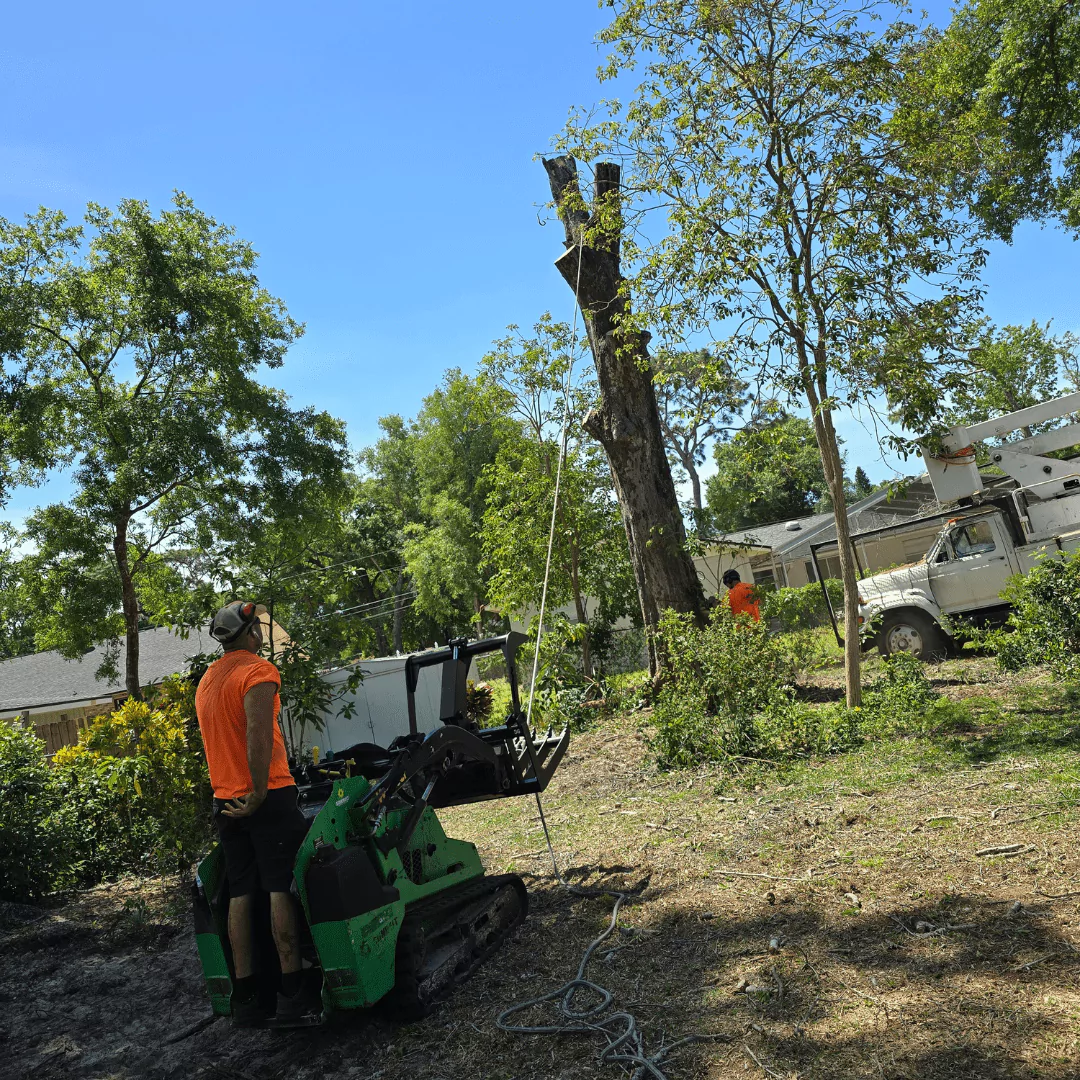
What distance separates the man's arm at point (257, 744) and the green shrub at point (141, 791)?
501 cm

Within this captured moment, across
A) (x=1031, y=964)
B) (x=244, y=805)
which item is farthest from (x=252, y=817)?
(x=1031, y=964)

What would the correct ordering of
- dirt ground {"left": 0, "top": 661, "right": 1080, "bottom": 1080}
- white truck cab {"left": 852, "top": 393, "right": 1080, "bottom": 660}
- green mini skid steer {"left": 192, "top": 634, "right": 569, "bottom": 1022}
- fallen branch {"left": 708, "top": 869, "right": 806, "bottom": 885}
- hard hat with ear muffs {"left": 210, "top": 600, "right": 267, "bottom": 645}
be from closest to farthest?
dirt ground {"left": 0, "top": 661, "right": 1080, "bottom": 1080}
green mini skid steer {"left": 192, "top": 634, "right": 569, "bottom": 1022}
hard hat with ear muffs {"left": 210, "top": 600, "right": 267, "bottom": 645}
fallen branch {"left": 708, "top": 869, "right": 806, "bottom": 885}
white truck cab {"left": 852, "top": 393, "right": 1080, "bottom": 660}

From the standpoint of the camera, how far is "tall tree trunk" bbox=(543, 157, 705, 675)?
1088 centimetres

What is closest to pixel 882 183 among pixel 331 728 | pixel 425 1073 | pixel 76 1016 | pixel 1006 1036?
pixel 1006 1036

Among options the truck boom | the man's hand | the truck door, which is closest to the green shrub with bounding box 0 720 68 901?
the man's hand

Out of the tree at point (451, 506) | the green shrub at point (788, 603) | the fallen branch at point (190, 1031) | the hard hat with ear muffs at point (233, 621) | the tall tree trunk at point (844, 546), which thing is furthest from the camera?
the tree at point (451, 506)

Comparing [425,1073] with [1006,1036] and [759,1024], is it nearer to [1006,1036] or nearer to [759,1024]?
[759,1024]

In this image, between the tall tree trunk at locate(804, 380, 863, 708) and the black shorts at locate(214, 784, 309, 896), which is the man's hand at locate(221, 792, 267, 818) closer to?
the black shorts at locate(214, 784, 309, 896)

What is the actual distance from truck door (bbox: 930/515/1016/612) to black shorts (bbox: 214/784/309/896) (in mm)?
11840

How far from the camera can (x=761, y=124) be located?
8.34 metres

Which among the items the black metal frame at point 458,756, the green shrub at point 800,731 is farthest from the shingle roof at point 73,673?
the black metal frame at point 458,756

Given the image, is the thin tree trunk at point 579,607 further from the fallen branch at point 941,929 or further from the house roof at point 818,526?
the house roof at point 818,526

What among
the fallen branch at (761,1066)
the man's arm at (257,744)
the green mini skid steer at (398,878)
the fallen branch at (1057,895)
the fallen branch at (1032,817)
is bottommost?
the fallen branch at (761,1066)

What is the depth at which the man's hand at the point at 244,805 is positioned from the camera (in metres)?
3.89
